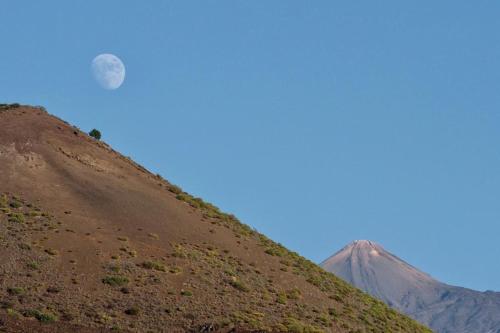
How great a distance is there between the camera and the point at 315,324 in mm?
62812

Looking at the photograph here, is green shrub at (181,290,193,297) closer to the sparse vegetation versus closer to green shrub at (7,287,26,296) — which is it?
the sparse vegetation

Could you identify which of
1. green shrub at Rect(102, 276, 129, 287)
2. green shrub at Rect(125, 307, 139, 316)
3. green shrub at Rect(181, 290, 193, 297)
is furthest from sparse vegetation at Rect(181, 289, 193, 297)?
green shrub at Rect(125, 307, 139, 316)

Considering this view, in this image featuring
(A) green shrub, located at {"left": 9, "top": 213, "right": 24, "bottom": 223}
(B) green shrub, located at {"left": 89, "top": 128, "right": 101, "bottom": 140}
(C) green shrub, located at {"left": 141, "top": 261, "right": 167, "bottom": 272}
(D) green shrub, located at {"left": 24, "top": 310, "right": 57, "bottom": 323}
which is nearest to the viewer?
(D) green shrub, located at {"left": 24, "top": 310, "right": 57, "bottom": 323}

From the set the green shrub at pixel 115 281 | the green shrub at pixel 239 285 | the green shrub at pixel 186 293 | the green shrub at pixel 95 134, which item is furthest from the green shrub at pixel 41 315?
the green shrub at pixel 95 134

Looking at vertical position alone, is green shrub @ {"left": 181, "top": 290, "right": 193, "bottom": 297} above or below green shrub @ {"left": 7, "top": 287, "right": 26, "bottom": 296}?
above

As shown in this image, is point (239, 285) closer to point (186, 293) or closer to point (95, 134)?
Answer: point (186, 293)

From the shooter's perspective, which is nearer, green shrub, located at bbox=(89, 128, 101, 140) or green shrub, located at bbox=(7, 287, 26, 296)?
green shrub, located at bbox=(7, 287, 26, 296)

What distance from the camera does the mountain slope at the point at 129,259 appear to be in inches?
2239

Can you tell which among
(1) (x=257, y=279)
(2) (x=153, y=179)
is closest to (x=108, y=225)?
(1) (x=257, y=279)

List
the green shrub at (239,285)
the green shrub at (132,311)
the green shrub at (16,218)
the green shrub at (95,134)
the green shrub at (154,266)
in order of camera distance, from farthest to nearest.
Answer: the green shrub at (95,134), the green shrub at (16,218), the green shrub at (239,285), the green shrub at (154,266), the green shrub at (132,311)


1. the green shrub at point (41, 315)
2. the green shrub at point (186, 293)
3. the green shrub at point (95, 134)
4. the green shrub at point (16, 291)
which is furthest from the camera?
the green shrub at point (95, 134)

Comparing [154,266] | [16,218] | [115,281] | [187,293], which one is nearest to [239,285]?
[187,293]

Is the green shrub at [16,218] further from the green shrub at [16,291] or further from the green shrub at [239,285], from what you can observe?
the green shrub at [239,285]

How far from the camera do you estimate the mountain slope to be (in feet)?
187
